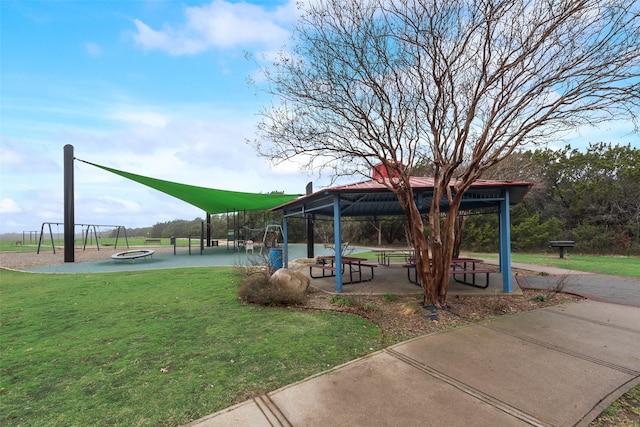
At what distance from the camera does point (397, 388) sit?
2570 mm

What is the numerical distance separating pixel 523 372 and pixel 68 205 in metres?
16.9

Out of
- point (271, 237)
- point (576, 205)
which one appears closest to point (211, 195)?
point (271, 237)

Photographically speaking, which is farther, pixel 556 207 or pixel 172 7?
pixel 556 207

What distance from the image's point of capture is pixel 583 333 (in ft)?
13.1

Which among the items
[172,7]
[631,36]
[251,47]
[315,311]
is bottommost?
[315,311]

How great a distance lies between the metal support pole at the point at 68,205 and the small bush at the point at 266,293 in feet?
40.5

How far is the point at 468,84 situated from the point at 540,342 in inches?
168

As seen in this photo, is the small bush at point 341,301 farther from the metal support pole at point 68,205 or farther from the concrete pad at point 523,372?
the metal support pole at point 68,205

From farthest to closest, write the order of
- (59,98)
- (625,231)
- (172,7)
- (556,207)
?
1. (556,207)
2. (625,231)
3. (59,98)
4. (172,7)

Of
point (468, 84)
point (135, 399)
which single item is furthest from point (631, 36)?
point (135, 399)

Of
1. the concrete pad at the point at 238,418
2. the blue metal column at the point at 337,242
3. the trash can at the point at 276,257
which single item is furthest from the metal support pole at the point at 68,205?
the concrete pad at the point at 238,418

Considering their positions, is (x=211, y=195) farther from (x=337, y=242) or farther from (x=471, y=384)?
(x=471, y=384)

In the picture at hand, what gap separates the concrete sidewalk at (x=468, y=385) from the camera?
2172 mm

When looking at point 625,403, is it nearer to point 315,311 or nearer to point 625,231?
point 315,311
